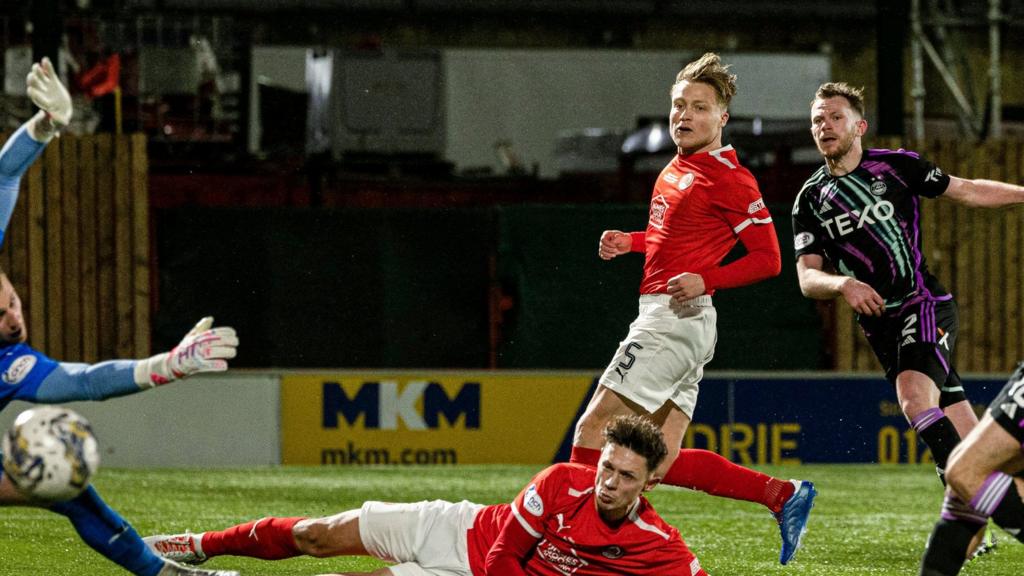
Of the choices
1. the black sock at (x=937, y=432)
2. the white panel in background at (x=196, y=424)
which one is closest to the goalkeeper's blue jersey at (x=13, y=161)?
the black sock at (x=937, y=432)

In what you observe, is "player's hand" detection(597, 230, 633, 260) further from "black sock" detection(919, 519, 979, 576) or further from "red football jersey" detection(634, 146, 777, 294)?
"black sock" detection(919, 519, 979, 576)

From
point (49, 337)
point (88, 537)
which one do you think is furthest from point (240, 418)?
point (88, 537)

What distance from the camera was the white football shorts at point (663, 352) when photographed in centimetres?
584

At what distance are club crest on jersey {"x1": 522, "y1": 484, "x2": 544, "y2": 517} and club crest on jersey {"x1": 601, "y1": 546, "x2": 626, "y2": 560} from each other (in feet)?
0.84

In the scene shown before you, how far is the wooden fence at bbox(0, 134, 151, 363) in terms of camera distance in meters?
12.4

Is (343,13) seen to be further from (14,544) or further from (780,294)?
(14,544)

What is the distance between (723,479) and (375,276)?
22.3 ft

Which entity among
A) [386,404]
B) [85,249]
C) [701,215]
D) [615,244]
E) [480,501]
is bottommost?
[480,501]

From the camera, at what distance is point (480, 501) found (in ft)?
30.6

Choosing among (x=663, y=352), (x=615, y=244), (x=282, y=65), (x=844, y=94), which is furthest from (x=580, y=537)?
(x=282, y=65)

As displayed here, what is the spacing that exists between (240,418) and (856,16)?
13.9 metres

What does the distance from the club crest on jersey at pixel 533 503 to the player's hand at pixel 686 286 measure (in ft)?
3.60

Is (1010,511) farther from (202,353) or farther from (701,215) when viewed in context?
(202,353)

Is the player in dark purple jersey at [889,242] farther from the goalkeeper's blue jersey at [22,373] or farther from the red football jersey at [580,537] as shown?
the goalkeeper's blue jersey at [22,373]
